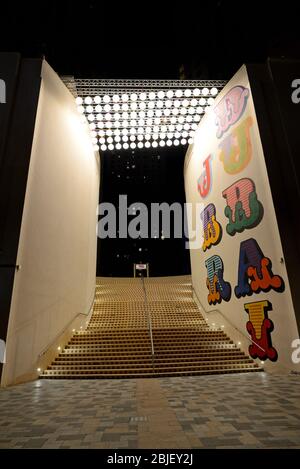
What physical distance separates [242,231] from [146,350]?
15.1 feet

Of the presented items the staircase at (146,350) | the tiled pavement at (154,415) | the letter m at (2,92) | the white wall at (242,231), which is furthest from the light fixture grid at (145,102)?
the tiled pavement at (154,415)

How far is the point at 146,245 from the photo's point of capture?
80.3 ft

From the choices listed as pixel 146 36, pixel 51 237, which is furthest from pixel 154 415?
pixel 146 36

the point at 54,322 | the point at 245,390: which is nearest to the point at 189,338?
the point at 245,390

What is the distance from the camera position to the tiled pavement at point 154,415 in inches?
103

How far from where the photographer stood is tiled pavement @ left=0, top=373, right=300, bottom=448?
103 inches

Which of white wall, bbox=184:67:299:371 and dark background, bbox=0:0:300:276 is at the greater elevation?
dark background, bbox=0:0:300:276

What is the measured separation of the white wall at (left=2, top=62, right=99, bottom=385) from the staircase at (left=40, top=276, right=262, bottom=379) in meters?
0.90

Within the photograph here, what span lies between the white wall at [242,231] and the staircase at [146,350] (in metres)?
0.84

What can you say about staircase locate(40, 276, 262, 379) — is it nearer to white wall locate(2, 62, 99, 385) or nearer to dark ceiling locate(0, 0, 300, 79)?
white wall locate(2, 62, 99, 385)

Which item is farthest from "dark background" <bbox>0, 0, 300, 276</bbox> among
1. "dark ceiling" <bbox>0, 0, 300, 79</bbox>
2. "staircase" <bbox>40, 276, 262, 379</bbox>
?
"staircase" <bbox>40, 276, 262, 379</bbox>

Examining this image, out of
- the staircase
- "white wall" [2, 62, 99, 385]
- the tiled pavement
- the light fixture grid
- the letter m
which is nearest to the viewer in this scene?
the tiled pavement

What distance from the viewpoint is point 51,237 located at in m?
7.80

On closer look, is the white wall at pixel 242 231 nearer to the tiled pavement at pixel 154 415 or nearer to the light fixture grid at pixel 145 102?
the light fixture grid at pixel 145 102
